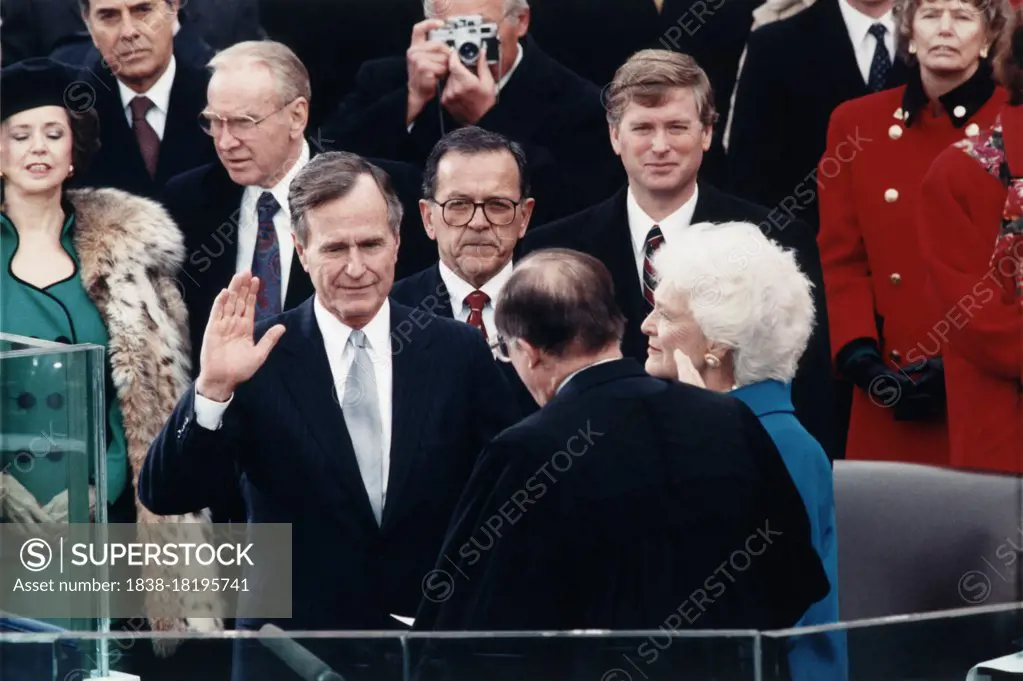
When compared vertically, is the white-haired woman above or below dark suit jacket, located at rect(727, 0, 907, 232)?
below

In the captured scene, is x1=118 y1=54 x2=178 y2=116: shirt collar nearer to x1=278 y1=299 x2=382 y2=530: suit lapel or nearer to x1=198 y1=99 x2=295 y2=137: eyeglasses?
x1=198 y1=99 x2=295 y2=137: eyeglasses

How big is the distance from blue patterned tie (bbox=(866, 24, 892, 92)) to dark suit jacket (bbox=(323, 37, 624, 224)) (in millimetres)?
823

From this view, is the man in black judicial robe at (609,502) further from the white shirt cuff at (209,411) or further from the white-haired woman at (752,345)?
the white shirt cuff at (209,411)

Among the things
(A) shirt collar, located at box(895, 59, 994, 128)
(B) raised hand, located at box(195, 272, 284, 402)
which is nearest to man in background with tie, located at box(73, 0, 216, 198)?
(B) raised hand, located at box(195, 272, 284, 402)

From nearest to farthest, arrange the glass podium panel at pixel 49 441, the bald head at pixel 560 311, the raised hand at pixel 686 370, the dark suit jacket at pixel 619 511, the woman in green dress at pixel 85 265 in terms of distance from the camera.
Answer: the dark suit jacket at pixel 619 511, the bald head at pixel 560 311, the raised hand at pixel 686 370, the glass podium panel at pixel 49 441, the woman in green dress at pixel 85 265

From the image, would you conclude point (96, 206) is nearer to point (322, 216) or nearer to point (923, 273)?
point (322, 216)

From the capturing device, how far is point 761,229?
5.10 m

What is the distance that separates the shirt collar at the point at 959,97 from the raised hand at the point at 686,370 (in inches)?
51.3

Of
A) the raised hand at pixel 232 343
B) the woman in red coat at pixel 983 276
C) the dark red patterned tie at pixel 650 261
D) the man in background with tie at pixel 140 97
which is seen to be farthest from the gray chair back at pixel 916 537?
the man in background with tie at pixel 140 97

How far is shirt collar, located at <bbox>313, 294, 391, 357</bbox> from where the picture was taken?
16.6 feet

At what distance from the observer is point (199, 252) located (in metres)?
5.26

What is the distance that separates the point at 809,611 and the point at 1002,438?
1215 millimetres

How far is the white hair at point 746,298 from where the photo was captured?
4258 mm

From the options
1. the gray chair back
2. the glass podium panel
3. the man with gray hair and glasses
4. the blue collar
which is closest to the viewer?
the blue collar
